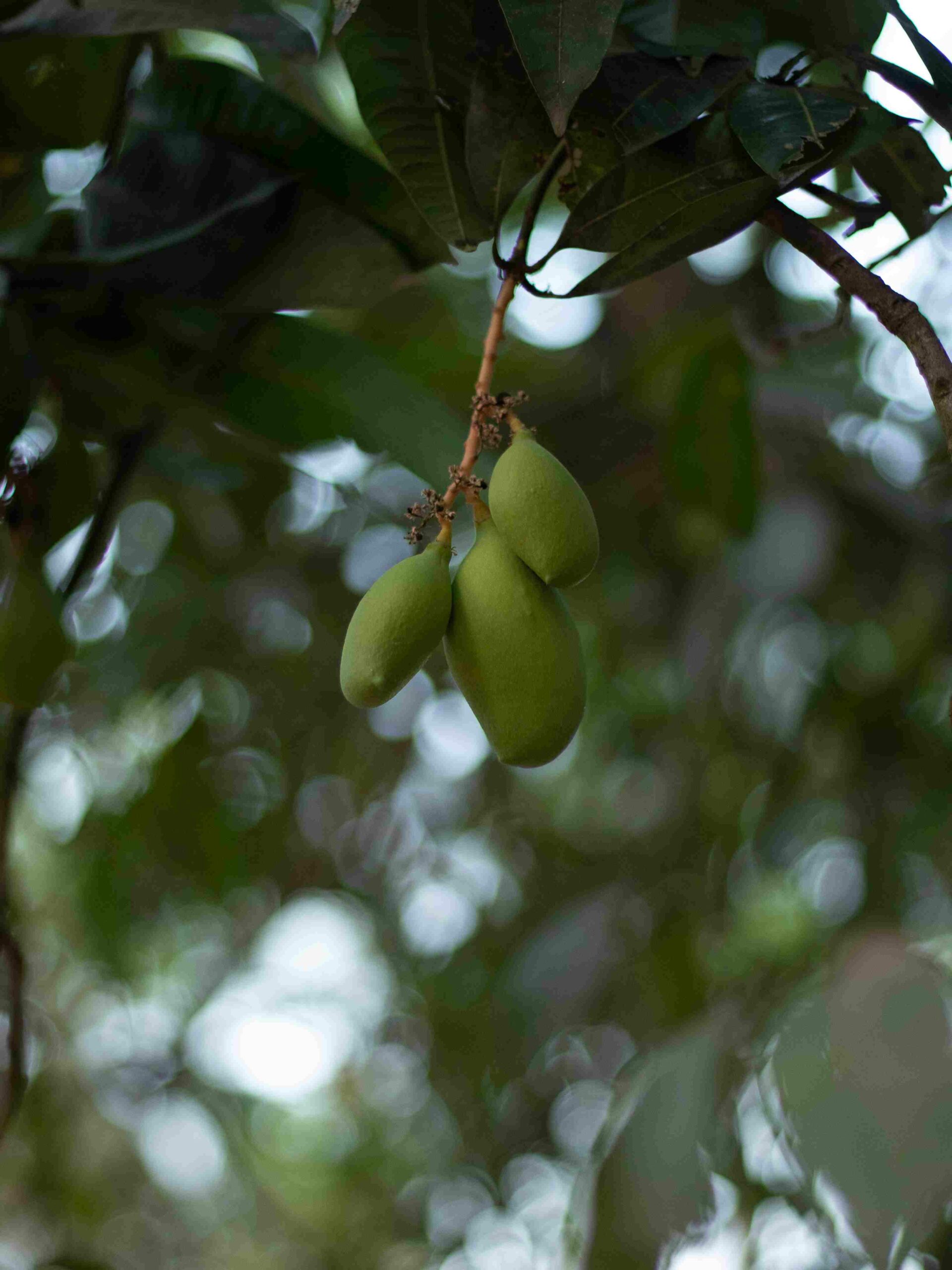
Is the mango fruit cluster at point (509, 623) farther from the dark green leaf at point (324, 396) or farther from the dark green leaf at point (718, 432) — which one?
the dark green leaf at point (718, 432)

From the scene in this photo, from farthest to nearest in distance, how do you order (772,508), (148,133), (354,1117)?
1. (354,1117)
2. (772,508)
3. (148,133)

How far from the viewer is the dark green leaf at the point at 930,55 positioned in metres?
0.58

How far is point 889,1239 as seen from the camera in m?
0.45

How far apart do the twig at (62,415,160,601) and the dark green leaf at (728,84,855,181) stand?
61cm

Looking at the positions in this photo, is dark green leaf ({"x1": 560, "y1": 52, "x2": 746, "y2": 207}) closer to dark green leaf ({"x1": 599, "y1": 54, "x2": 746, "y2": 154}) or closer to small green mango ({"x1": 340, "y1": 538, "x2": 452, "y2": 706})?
dark green leaf ({"x1": 599, "y1": 54, "x2": 746, "y2": 154})

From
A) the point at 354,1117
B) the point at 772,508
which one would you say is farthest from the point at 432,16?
the point at 354,1117

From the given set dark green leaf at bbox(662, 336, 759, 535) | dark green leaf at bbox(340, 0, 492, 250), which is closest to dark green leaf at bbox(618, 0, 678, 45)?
dark green leaf at bbox(340, 0, 492, 250)

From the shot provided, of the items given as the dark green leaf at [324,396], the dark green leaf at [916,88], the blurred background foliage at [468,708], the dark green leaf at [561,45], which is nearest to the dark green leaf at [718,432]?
the blurred background foliage at [468,708]


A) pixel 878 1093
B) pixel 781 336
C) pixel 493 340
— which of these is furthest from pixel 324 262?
pixel 878 1093

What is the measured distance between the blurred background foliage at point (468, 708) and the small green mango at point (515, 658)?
0.23 metres

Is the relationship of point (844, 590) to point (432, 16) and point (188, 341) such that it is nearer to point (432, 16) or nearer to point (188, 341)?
point (188, 341)

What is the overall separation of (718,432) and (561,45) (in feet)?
3.49

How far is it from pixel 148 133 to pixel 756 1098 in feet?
3.39

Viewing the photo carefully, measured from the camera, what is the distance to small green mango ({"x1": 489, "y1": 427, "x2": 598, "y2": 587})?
1.68ft
